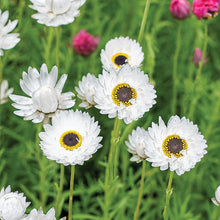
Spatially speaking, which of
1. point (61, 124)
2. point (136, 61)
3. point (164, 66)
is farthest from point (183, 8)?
point (61, 124)

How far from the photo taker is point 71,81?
1887mm

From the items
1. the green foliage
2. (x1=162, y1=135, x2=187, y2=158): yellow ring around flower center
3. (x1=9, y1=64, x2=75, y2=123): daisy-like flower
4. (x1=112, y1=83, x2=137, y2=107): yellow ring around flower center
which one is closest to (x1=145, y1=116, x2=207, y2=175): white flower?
(x1=162, y1=135, x2=187, y2=158): yellow ring around flower center

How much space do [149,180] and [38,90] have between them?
70cm

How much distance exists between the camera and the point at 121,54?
3.89ft

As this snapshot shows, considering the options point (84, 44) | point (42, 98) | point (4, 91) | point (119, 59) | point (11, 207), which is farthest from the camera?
point (84, 44)

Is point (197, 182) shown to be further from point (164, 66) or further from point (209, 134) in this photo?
point (164, 66)

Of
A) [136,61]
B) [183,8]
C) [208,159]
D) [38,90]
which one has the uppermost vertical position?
[183,8]

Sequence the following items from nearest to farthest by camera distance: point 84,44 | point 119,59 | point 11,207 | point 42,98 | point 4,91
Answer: point 11,207 → point 42,98 → point 119,59 → point 4,91 → point 84,44

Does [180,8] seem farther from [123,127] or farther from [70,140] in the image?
[70,140]

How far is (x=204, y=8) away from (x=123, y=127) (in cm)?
50

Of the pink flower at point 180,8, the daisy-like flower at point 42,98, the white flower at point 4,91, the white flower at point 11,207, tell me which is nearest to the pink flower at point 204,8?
the pink flower at point 180,8

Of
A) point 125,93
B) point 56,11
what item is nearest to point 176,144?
point 125,93

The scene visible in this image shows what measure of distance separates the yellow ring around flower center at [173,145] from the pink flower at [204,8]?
1.56 feet

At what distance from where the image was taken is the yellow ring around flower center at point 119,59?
116 cm
